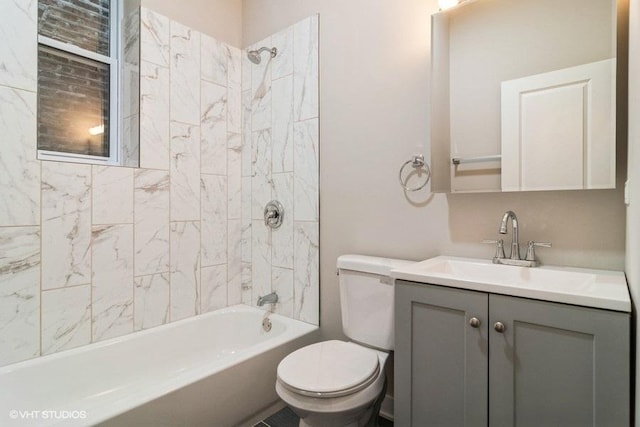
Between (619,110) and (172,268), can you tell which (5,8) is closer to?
(172,268)

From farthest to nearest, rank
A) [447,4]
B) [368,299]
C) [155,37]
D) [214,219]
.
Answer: [214,219]
[155,37]
[368,299]
[447,4]

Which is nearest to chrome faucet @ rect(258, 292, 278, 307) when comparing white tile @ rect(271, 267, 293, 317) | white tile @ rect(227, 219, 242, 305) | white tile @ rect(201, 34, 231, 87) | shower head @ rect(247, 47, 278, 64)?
white tile @ rect(271, 267, 293, 317)

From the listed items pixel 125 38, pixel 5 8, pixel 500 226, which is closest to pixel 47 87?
pixel 5 8

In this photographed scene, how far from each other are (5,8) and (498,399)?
2.51 m

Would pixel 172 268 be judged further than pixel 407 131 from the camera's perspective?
Yes

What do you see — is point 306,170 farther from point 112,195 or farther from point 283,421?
point 283,421

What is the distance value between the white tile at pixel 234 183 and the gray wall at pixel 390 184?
2.35 ft

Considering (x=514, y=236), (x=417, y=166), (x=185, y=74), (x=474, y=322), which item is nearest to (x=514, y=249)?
(x=514, y=236)

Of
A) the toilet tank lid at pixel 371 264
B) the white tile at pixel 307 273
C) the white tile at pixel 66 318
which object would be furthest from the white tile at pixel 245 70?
the white tile at pixel 66 318

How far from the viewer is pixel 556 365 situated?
0.98 meters

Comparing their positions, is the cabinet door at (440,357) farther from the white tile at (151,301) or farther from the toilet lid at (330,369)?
the white tile at (151,301)

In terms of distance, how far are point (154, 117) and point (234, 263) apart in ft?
3.52

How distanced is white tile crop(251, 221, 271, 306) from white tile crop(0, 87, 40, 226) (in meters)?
1.18

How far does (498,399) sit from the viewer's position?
107 centimetres
